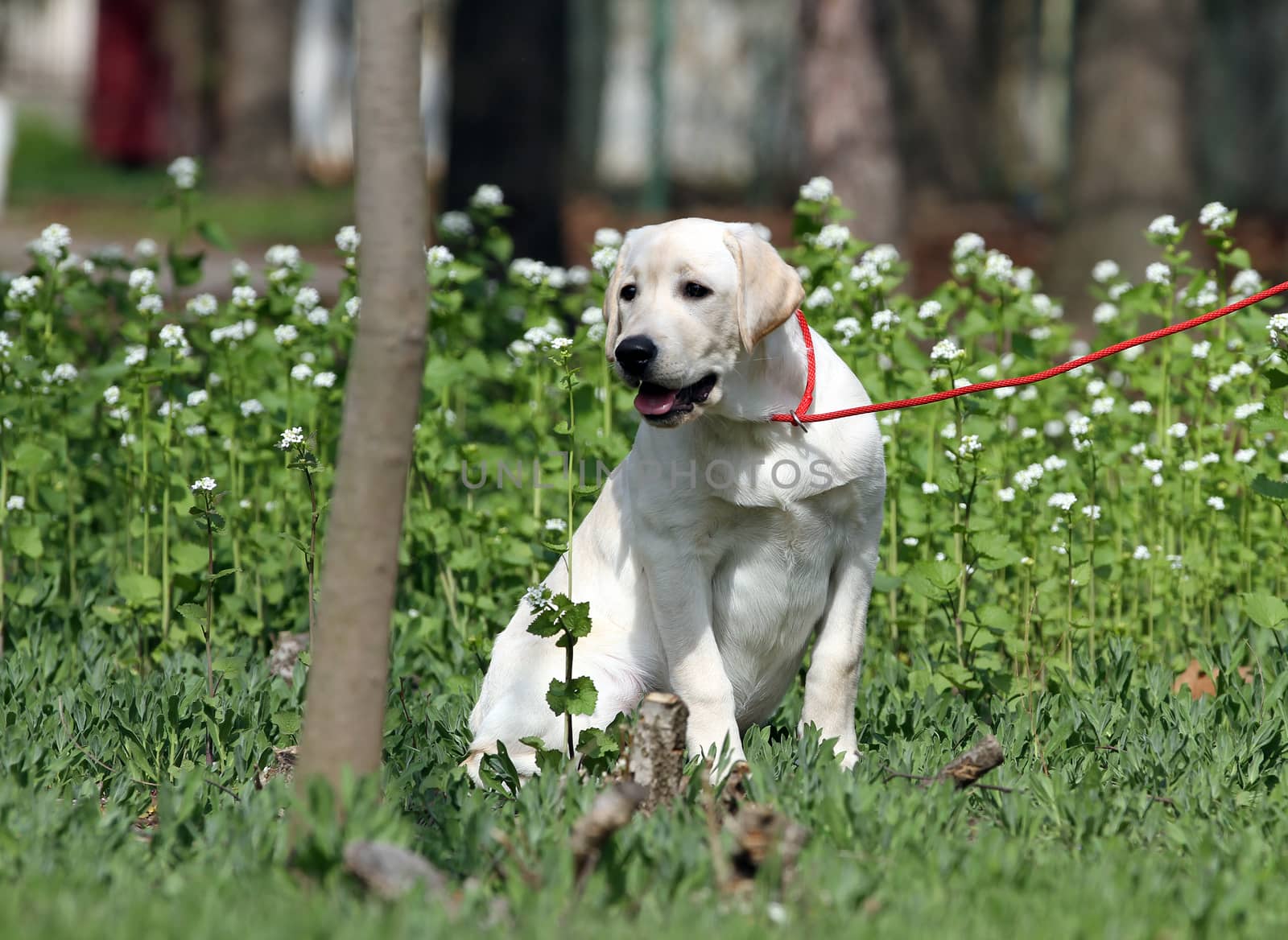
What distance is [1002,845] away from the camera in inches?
123

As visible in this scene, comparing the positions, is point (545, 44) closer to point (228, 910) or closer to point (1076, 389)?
point (1076, 389)

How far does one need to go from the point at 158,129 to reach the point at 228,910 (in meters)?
26.6

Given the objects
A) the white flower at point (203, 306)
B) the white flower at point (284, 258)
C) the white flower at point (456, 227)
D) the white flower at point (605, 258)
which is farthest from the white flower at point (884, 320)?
the white flower at point (203, 306)

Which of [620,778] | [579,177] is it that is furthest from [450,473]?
[579,177]

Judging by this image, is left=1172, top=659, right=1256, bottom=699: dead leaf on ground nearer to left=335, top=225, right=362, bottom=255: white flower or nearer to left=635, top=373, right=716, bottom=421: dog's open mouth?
left=635, top=373, right=716, bottom=421: dog's open mouth

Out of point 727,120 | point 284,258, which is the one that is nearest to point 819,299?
point 284,258

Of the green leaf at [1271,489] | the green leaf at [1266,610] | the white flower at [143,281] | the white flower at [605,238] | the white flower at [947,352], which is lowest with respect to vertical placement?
the green leaf at [1266,610]

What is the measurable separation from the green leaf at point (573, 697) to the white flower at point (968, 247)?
2.22 m

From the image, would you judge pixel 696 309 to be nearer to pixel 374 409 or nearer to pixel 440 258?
pixel 374 409

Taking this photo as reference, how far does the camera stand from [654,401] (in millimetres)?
3549

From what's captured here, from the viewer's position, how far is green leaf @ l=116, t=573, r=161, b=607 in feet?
14.6

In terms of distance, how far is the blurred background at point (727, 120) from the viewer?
872 centimetres

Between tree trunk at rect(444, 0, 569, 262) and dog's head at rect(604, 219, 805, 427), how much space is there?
5.04 metres

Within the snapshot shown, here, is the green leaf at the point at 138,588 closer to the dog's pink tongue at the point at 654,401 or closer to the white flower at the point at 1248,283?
the dog's pink tongue at the point at 654,401
